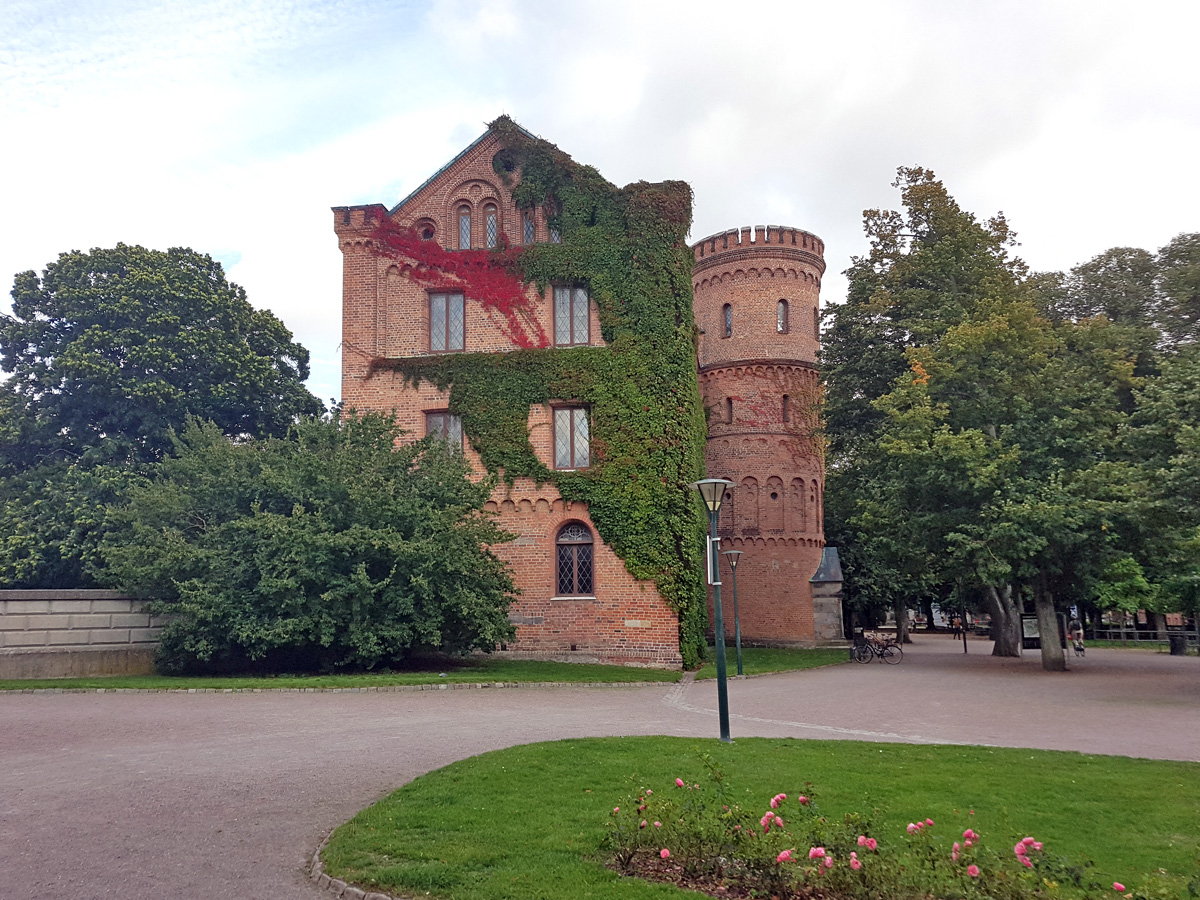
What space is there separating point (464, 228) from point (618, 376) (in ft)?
23.7

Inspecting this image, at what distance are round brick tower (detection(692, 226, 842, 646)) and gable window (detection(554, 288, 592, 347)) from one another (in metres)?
10.4

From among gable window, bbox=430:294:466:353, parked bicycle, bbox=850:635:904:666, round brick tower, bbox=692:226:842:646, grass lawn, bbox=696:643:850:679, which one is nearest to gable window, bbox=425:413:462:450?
gable window, bbox=430:294:466:353

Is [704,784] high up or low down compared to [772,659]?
up

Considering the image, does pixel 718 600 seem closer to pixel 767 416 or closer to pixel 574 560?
pixel 574 560

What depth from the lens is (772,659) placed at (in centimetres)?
2991

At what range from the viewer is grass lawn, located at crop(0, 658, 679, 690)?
18.5 m

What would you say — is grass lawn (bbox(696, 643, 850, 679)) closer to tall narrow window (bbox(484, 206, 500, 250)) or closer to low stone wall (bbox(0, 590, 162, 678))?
low stone wall (bbox(0, 590, 162, 678))

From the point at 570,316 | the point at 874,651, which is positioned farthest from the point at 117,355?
the point at 874,651

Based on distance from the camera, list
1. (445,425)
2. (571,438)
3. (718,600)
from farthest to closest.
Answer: (445,425), (571,438), (718,600)

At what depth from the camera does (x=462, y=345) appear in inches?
1106

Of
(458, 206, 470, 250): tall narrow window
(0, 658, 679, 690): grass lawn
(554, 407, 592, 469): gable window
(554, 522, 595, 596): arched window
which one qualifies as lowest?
(0, 658, 679, 690): grass lawn

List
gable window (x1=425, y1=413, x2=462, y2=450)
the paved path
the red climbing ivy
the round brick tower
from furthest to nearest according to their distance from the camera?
1. the round brick tower
2. the red climbing ivy
3. gable window (x1=425, y1=413, x2=462, y2=450)
4. the paved path

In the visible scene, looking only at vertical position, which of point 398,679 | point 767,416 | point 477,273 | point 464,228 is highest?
point 464,228

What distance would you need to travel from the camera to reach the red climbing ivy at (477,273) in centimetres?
2764
